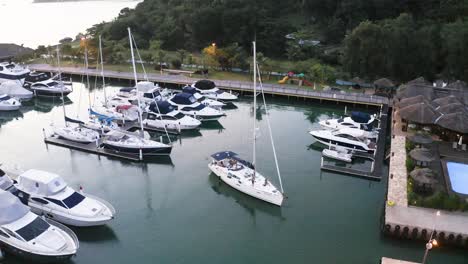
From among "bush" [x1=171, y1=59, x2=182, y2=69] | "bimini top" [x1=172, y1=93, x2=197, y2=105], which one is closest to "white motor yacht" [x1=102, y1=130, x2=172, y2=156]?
"bimini top" [x1=172, y1=93, x2=197, y2=105]

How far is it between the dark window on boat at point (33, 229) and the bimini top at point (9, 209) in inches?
33.9

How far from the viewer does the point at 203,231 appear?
2564cm

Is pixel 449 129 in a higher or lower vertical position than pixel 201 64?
lower

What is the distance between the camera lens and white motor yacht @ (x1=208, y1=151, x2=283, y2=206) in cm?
2790

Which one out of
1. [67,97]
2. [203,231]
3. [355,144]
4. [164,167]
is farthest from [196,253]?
[67,97]

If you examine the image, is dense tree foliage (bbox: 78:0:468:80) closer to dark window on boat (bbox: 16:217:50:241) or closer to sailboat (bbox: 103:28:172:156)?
sailboat (bbox: 103:28:172:156)

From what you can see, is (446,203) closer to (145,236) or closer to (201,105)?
(145,236)

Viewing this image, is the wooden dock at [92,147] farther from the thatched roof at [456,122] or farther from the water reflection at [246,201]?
the thatched roof at [456,122]

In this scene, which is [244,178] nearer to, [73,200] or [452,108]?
[73,200]

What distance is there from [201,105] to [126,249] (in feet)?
73.6

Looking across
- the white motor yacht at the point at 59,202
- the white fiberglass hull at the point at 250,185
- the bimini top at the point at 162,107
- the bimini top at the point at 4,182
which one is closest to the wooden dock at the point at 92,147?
the bimini top at the point at 162,107

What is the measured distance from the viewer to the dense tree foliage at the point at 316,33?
49.4 meters

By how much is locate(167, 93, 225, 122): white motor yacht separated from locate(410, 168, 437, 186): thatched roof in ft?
71.0

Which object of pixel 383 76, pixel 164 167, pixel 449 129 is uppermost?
pixel 383 76
